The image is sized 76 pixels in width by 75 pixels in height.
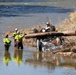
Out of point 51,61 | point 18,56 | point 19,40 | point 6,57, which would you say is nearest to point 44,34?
point 19,40

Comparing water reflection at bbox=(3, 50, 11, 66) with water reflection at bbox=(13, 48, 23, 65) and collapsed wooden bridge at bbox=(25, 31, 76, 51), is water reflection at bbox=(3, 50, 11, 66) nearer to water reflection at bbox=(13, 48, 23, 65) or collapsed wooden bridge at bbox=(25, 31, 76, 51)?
water reflection at bbox=(13, 48, 23, 65)

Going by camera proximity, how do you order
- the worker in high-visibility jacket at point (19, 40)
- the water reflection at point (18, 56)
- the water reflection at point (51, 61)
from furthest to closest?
the worker in high-visibility jacket at point (19, 40)
the water reflection at point (18, 56)
the water reflection at point (51, 61)

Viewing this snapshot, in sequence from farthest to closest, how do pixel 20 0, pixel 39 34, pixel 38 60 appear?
pixel 20 0, pixel 39 34, pixel 38 60

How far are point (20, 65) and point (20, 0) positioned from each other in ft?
317

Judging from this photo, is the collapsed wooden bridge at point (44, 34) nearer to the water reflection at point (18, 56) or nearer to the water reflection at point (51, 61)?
the water reflection at point (18, 56)

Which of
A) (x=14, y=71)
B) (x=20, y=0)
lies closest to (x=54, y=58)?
(x=14, y=71)

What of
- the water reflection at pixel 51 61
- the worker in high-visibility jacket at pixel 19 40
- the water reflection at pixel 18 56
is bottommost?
the water reflection at pixel 51 61

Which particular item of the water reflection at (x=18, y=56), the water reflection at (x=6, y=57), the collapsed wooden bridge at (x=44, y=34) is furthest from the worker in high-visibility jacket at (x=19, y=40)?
the water reflection at (x=6, y=57)

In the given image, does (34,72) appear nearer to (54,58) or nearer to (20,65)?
(20,65)

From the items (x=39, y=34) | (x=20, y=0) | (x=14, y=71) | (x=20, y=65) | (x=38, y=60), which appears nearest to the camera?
(x=14, y=71)

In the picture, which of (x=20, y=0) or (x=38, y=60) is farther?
(x=20, y=0)

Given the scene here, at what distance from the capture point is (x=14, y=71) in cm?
2486

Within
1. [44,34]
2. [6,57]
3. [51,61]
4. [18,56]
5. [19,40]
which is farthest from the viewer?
[19,40]

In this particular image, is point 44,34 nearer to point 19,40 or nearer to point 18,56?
point 19,40
